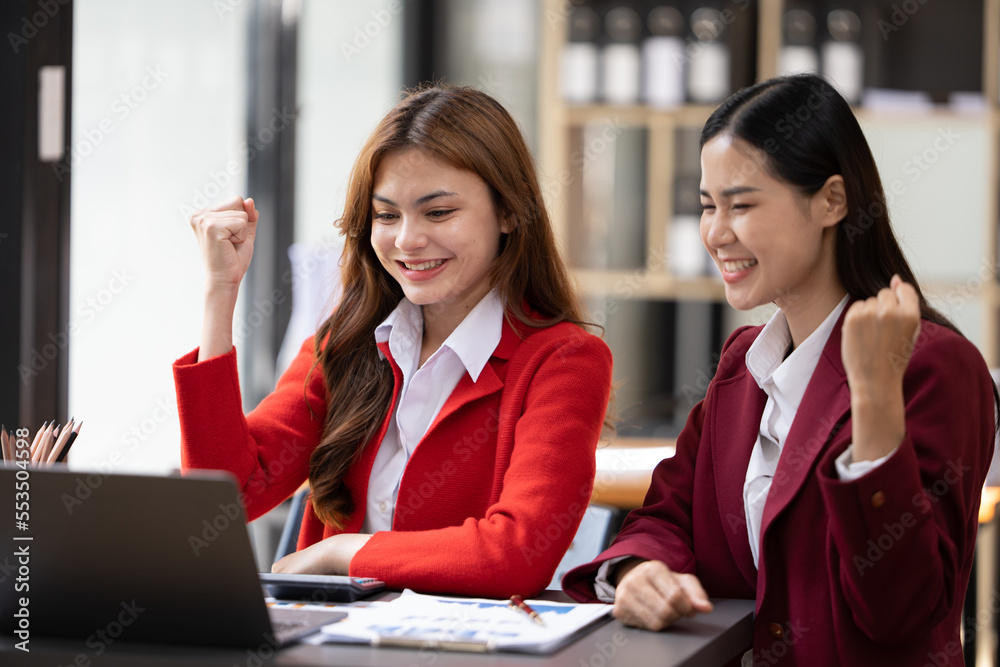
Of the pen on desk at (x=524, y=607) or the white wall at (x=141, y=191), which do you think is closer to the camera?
the pen on desk at (x=524, y=607)

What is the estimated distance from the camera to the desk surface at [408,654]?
96 cm

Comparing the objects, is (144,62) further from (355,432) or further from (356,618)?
(356,618)

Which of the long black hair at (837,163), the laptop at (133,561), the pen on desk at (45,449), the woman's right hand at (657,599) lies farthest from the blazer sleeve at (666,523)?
the pen on desk at (45,449)

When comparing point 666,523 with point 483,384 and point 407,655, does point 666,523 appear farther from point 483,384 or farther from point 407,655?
point 407,655

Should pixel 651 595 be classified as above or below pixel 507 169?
below

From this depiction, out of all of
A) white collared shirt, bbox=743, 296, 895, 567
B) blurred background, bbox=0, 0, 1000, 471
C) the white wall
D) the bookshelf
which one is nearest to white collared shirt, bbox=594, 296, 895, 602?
white collared shirt, bbox=743, 296, 895, 567

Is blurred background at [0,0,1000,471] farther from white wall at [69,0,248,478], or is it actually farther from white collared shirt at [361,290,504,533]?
white collared shirt at [361,290,504,533]

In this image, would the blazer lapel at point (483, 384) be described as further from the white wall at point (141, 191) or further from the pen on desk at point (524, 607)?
the white wall at point (141, 191)

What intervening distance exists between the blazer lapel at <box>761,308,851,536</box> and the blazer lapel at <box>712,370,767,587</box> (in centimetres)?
8

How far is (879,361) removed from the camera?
110 cm

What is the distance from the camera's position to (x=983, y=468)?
1256 mm

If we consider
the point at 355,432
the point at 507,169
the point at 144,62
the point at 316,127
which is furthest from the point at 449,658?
the point at 316,127

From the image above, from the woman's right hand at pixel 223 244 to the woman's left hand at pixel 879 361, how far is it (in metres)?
0.91

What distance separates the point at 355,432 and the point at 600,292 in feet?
7.81
